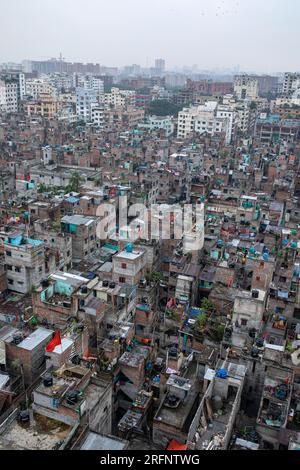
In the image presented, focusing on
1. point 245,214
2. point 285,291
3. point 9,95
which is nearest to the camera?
point 285,291

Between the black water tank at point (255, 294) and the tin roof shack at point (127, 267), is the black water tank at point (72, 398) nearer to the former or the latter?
the tin roof shack at point (127, 267)

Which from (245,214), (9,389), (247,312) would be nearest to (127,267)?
(247,312)

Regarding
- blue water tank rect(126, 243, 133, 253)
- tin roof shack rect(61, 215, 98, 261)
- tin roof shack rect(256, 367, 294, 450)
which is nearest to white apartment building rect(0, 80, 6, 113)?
tin roof shack rect(61, 215, 98, 261)

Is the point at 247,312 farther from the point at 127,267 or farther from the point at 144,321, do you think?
the point at 127,267

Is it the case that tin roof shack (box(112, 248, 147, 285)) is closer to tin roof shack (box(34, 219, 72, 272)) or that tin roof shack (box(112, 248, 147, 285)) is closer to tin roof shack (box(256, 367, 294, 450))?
tin roof shack (box(34, 219, 72, 272))

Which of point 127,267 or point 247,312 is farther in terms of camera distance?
point 127,267

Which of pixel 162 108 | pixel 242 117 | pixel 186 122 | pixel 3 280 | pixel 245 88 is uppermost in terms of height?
pixel 245 88
